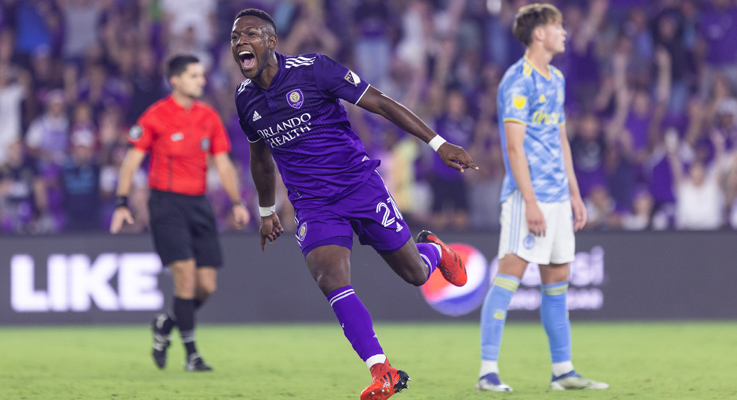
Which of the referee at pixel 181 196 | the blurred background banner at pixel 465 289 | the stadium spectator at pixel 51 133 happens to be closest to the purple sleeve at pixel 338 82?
the referee at pixel 181 196

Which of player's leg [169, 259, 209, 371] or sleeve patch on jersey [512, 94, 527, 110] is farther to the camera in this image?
player's leg [169, 259, 209, 371]

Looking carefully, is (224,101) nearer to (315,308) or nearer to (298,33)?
(298,33)

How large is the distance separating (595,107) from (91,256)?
25.0 ft

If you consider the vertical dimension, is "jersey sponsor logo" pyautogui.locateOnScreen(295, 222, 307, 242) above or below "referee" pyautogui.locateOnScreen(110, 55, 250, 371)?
below

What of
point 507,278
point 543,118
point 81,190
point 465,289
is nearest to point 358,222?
point 507,278

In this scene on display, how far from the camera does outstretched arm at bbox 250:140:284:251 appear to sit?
5.14 metres

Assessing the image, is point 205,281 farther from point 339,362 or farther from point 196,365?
point 339,362

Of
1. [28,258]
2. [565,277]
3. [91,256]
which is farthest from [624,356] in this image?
[28,258]

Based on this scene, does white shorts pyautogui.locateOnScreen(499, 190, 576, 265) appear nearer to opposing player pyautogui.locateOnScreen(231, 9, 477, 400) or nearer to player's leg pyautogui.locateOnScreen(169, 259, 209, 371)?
opposing player pyautogui.locateOnScreen(231, 9, 477, 400)

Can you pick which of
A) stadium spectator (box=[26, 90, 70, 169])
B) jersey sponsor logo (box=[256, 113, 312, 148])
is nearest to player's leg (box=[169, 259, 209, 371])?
jersey sponsor logo (box=[256, 113, 312, 148])

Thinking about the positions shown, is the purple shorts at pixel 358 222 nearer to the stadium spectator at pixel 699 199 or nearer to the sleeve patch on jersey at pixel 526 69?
the sleeve patch on jersey at pixel 526 69

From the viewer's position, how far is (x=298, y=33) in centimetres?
1411

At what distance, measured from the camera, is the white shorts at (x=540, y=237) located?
557 cm

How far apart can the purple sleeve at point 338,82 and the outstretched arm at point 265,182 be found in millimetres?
571
